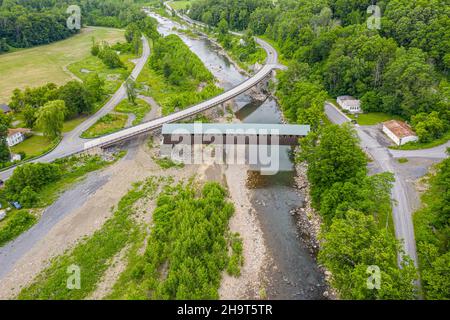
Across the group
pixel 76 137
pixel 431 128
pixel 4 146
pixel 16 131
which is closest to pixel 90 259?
pixel 4 146

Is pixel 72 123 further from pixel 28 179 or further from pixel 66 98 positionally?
pixel 28 179

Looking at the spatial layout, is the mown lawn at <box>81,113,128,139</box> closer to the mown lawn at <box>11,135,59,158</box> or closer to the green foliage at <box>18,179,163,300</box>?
the mown lawn at <box>11,135,59,158</box>

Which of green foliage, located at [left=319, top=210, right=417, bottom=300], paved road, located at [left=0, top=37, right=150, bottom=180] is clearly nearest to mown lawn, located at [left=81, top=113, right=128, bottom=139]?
paved road, located at [left=0, top=37, right=150, bottom=180]

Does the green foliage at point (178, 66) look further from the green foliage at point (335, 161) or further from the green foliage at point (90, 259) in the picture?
the green foliage at point (335, 161)

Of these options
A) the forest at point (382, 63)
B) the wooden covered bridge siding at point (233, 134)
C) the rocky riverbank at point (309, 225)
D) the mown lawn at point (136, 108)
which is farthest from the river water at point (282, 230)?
the mown lawn at point (136, 108)

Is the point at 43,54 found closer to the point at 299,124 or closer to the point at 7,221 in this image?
the point at 7,221
